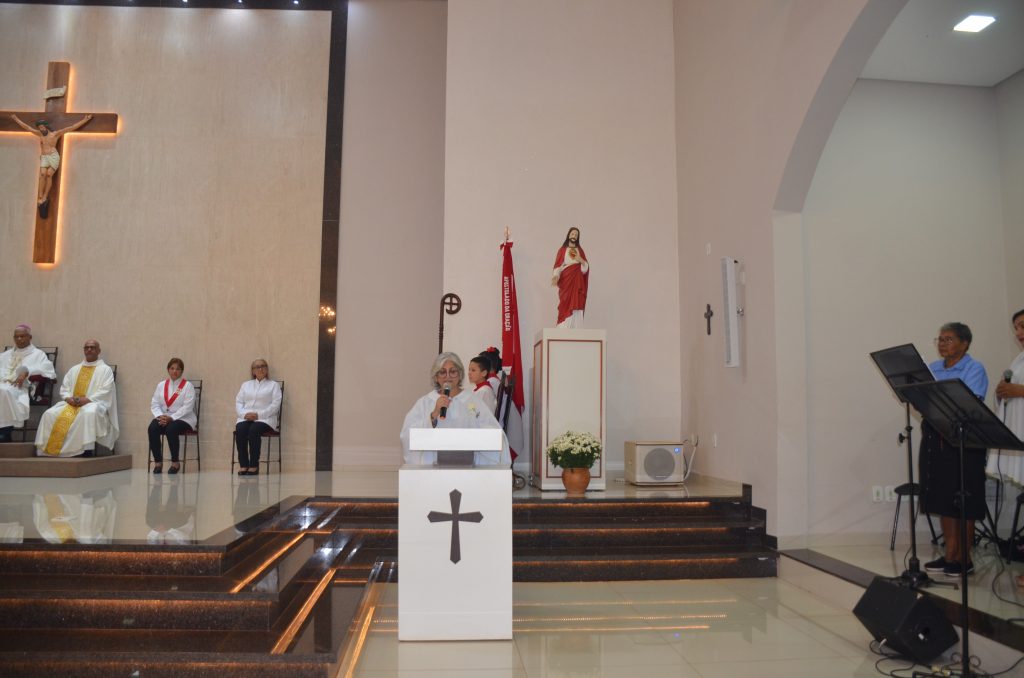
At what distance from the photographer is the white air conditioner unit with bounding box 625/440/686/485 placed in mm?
7023

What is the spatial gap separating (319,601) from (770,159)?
442cm

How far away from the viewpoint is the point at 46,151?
358 inches

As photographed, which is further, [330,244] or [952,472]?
[330,244]

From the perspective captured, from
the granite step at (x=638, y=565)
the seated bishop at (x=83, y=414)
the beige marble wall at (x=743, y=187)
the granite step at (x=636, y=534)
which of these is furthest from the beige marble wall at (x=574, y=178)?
the seated bishop at (x=83, y=414)

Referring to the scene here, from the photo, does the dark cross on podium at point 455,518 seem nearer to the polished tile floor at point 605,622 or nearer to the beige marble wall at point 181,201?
the polished tile floor at point 605,622

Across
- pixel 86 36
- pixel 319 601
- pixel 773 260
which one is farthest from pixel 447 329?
pixel 86 36

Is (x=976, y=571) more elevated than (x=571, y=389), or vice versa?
(x=571, y=389)

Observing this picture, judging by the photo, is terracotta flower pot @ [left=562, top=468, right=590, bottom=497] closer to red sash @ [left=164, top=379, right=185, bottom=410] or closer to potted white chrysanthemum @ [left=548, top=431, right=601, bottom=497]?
potted white chrysanthemum @ [left=548, top=431, right=601, bottom=497]

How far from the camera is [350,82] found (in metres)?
9.38

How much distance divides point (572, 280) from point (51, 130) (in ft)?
21.3

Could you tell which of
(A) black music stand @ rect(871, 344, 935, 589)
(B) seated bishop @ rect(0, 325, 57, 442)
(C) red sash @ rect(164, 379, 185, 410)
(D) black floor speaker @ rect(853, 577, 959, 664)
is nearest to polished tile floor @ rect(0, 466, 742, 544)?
(C) red sash @ rect(164, 379, 185, 410)

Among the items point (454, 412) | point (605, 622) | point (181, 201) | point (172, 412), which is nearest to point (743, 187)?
point (454, 412)

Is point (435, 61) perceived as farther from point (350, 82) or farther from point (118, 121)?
point (118, 121)

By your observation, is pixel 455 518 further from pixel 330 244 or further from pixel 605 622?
pixel 330 244
